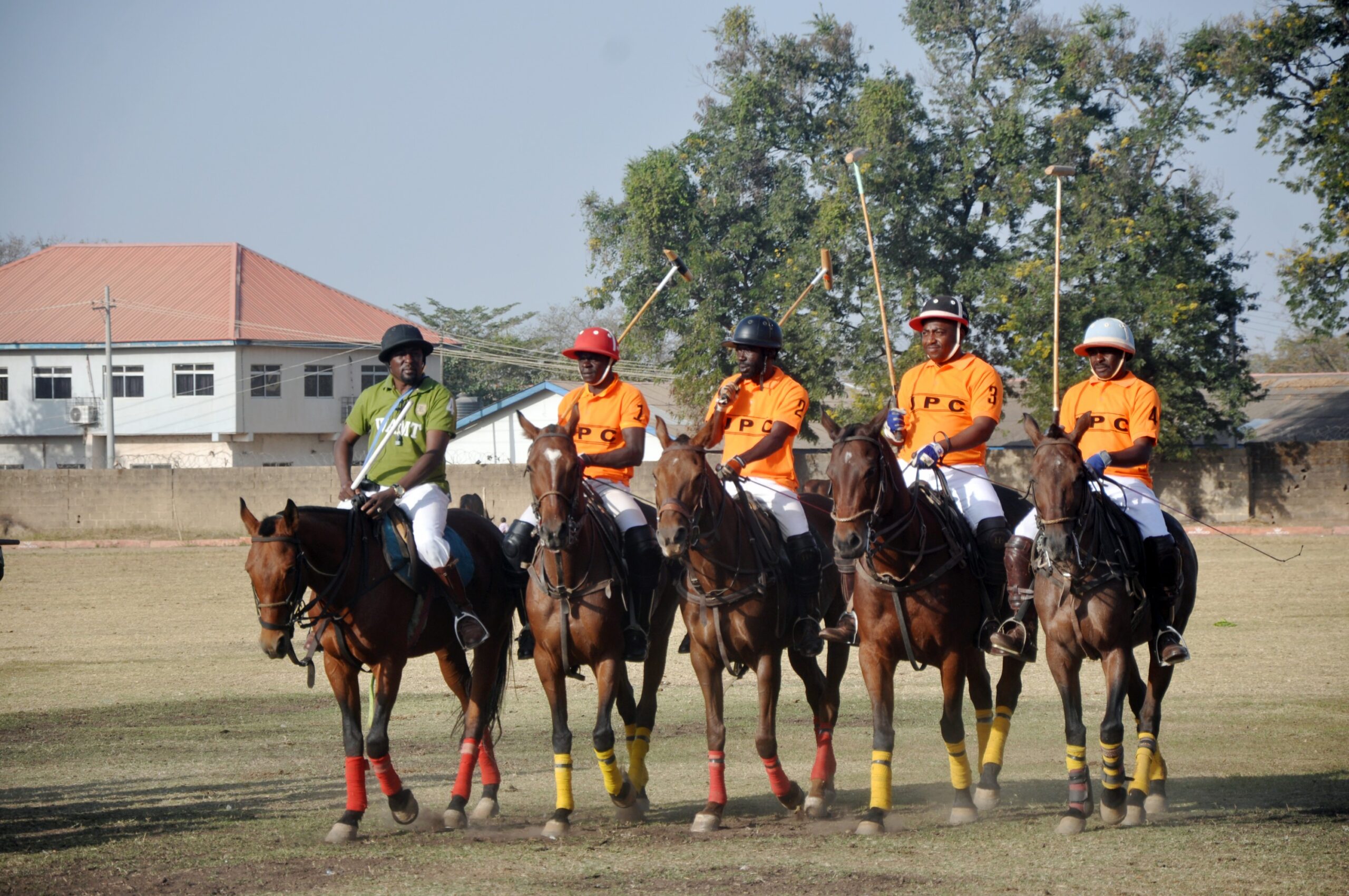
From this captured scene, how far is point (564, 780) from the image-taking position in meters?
8.16

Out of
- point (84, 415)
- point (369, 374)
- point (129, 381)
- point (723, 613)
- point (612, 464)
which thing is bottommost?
point (723, 613)

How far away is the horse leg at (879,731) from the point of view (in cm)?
795

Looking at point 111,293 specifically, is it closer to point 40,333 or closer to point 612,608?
point 40,333

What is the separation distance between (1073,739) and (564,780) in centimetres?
316

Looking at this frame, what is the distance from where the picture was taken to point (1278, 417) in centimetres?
4903

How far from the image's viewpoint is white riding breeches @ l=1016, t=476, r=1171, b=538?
830 centimetres

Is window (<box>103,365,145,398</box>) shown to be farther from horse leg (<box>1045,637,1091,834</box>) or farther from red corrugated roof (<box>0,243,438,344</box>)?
horse leg (<box>1045,637,1091,834</box>)

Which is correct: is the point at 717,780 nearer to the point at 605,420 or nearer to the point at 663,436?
the point at 663,436

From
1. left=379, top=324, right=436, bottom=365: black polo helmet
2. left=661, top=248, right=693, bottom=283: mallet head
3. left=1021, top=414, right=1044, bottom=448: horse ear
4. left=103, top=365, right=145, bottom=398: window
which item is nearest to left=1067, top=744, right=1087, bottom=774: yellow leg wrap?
left=1021, top=414, right=1044, bottom=448: horse ear

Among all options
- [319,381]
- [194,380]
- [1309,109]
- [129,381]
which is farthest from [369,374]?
[1309,109]

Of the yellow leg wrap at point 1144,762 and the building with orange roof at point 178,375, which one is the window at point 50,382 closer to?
the building with orange roof at point 178,375

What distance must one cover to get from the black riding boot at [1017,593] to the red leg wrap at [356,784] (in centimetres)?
404

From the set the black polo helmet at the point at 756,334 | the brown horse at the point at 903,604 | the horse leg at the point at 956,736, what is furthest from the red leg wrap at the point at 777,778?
the black polo helmet at the point at 756,334

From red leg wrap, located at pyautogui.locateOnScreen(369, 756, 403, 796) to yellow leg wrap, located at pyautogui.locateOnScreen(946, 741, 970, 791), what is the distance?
3.52 meters
